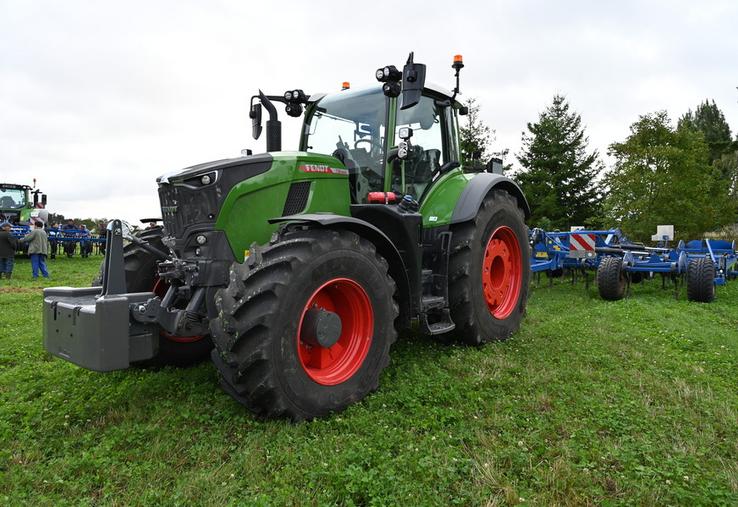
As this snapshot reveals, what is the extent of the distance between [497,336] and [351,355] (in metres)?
2.21

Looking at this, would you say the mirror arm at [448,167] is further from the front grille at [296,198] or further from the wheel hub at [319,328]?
the wheel hub at [319,328]

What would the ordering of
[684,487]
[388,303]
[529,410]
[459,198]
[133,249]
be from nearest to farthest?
[684,487] → [529,410] → [388,303] → [133,249] → [459,198]

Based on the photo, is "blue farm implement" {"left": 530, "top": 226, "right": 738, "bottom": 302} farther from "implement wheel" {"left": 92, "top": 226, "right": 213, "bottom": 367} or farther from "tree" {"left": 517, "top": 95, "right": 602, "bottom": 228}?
"tree" {"left": 517, "top": 95, "right": 602, "bottom": 228}

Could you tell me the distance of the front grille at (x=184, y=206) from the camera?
384cm

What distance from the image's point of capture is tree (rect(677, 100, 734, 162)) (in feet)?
133

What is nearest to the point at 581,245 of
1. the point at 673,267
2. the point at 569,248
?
the point at 569,248

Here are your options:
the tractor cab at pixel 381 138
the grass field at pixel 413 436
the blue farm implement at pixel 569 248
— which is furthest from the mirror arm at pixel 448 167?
the blue farm implement at pixel 569 248

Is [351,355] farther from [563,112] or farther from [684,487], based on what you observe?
[563,112]

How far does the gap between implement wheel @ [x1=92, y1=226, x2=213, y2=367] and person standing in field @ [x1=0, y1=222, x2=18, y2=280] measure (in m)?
10.9

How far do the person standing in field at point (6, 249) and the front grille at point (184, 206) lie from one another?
38.3ft

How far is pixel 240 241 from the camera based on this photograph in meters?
3.91

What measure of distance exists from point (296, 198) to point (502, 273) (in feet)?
9.46

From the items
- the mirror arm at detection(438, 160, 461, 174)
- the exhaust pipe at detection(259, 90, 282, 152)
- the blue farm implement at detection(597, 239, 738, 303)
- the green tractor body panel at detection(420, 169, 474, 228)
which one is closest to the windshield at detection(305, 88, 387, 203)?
the exhaust pipe at detection(259, 90, 282, 152)

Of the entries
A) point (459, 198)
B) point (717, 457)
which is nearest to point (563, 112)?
point (459, 198)
